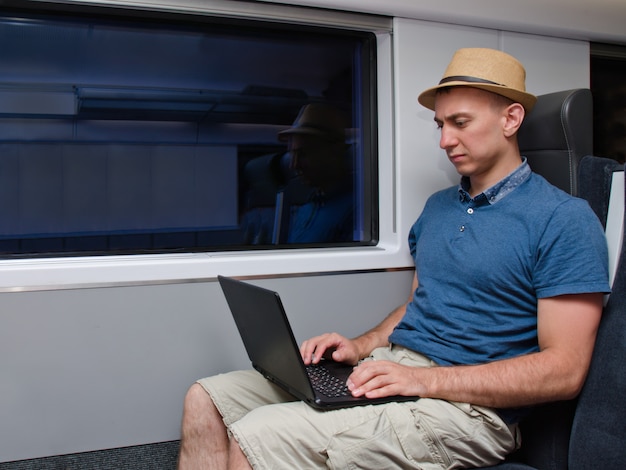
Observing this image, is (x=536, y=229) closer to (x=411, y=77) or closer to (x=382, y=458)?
(x=382, y=458)

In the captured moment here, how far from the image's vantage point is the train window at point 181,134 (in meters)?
1.99

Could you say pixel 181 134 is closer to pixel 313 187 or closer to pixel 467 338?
pixel 313 187

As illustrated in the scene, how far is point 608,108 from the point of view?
8.65ft

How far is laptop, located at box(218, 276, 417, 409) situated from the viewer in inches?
56.9

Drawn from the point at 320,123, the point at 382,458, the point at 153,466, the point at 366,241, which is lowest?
the point at 153,466

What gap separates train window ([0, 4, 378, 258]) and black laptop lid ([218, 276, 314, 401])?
549mm

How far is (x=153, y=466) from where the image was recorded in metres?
2.03

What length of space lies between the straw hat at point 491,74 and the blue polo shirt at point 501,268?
0.67 feet

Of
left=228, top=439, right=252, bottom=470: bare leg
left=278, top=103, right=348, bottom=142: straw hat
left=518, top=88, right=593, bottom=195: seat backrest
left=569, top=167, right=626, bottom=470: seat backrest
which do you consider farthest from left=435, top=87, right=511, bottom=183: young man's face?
left=228, top=439, right=252, bottom=470: bare leg

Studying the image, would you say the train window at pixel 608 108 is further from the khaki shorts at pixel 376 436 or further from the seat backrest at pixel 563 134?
the khaki shorts at pixel 376 436

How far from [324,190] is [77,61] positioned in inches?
36.6

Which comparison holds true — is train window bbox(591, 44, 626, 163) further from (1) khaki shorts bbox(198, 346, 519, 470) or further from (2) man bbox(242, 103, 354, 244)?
(1) khaki shorts bbox(198, 346, 519, 470)

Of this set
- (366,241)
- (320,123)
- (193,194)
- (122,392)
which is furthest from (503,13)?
(122,392)

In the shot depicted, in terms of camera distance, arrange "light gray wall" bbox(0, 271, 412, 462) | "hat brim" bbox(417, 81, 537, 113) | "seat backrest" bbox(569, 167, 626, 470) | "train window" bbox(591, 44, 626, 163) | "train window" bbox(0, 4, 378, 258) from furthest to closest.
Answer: "train window" bbox(591, 44, 626, 163) → "train window" bbox(0, 4, 378, 258) → "light gray wall" bbox(0, 271, 412, 462) → "hat brim" bbox(417, 81, 537, 113) → "seat backrest" bbox(569, 167, 626, 470)
